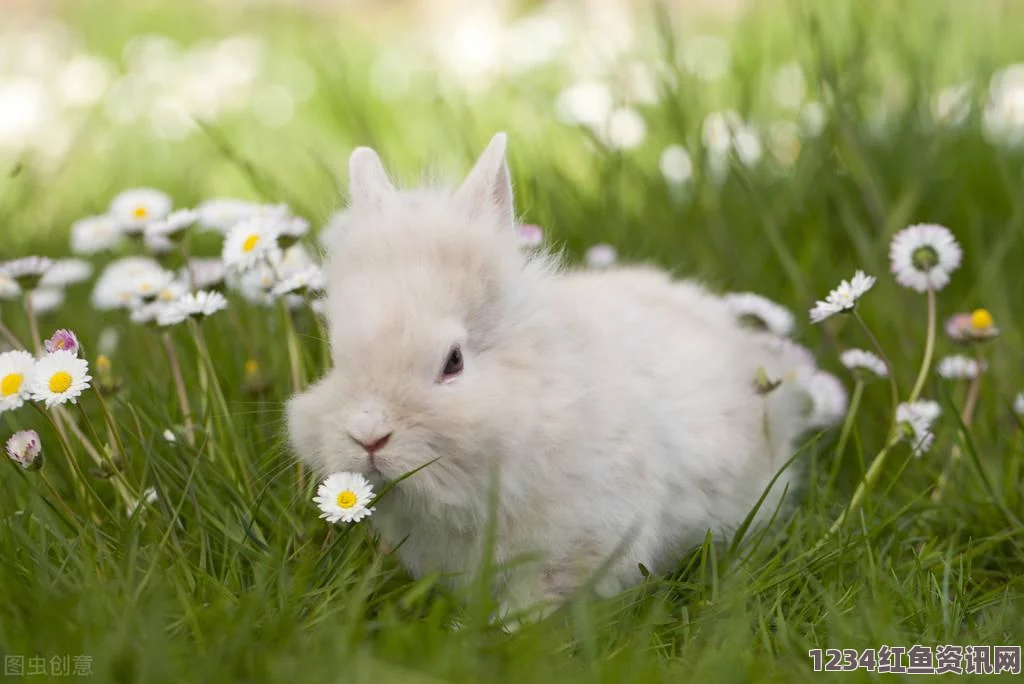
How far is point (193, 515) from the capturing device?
277 cm

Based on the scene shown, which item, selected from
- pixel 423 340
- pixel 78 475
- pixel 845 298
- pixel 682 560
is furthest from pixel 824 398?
pixel 78 475

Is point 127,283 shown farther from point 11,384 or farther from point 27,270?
point 11,384

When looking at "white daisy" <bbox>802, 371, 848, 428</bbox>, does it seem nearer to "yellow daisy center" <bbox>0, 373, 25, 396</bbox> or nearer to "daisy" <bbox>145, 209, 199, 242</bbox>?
"daisy" <bbox>145, 209, 199, 242</bbox>

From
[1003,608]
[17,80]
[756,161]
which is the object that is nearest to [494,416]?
[1003,608]

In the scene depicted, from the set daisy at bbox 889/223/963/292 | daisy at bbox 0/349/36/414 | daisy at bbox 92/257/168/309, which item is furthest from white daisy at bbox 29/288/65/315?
daisy at bbox 889/223/963/292

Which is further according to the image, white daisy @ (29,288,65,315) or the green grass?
white daisy @ (29,288,65,315)

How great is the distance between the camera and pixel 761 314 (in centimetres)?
319

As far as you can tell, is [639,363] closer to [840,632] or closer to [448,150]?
[840,632]

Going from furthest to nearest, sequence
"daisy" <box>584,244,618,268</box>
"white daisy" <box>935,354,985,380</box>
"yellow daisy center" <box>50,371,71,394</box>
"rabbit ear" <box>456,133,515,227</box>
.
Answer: "daisy" <box>584,244,618,268</box>
"white daisy" <box>935,354,985,380</box>
"rabbit ear" <box>456,133,515,227</box>
"yellow daisy center" <box>50,371,71,394</box>

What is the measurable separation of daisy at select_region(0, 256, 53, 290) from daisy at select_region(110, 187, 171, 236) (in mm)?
410

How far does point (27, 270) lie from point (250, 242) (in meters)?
0.57

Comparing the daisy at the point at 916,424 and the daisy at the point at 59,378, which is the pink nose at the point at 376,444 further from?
the daisy at the point at 916,424

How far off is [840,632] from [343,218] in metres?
1.46

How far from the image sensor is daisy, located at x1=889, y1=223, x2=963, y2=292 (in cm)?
290
